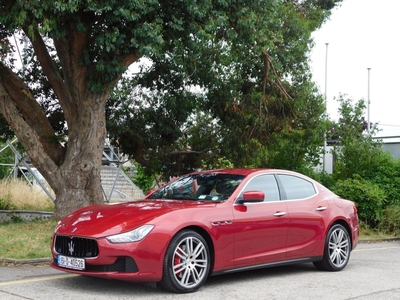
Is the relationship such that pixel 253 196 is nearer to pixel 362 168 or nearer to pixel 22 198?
pixel 362 168

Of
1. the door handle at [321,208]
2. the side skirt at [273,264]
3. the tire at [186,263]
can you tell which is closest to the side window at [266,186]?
the door handle at [321,208]

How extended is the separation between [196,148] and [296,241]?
9.81 meters

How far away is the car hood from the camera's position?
23.9 feet

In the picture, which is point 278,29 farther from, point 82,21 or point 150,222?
point 150,222

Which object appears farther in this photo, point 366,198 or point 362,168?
point 362,168

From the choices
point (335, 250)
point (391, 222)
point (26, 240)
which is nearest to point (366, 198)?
point (391, 222)

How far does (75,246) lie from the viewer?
7.46 meters

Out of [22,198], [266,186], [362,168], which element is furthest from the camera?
[22,198]

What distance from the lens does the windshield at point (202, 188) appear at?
8.55 meters

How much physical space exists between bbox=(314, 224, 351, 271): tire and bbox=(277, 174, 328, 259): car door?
249mm

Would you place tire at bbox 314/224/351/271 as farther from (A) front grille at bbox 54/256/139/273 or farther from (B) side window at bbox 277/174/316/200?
(A) front grille at bbox 54/256/139/273

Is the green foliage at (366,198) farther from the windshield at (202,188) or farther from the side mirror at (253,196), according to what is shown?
the side mirror at (253,196)

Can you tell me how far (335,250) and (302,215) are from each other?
102cm

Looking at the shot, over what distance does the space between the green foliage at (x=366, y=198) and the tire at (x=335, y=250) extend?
759cm
